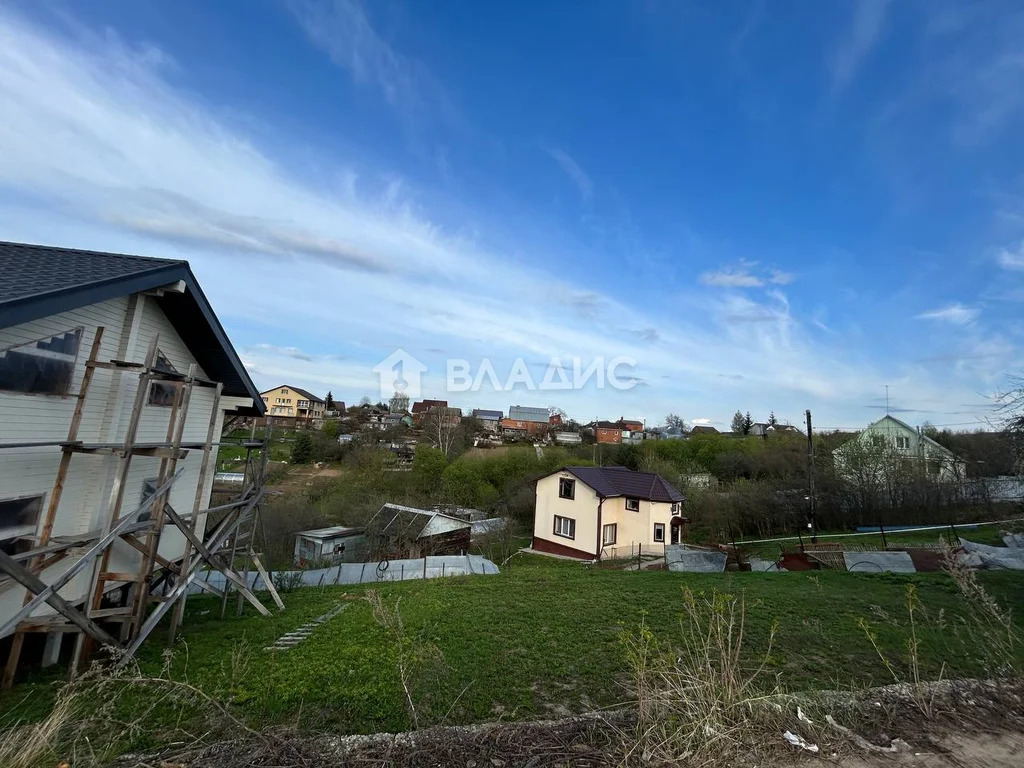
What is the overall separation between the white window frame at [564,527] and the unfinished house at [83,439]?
1687 centimetres

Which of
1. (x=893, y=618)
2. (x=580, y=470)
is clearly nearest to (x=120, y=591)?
(x=893, y=618)

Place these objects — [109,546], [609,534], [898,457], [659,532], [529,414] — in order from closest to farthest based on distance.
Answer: [109,546] < [609,534] < [659,532] < [898,457] < [529,414]

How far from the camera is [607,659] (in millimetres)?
5242

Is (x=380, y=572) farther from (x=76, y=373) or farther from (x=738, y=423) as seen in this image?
(x=738, y=423)

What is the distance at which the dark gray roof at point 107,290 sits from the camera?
4.41m

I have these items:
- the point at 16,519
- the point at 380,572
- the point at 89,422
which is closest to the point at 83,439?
the point at 89,422

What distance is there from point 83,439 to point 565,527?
1920cm

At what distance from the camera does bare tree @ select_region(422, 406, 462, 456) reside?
35.1 meters

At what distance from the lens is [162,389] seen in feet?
24.8

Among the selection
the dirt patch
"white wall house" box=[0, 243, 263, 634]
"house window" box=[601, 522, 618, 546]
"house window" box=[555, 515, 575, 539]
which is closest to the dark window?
"house window" box=[601, 522, 618, 546]

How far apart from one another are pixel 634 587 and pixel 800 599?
2.95 m

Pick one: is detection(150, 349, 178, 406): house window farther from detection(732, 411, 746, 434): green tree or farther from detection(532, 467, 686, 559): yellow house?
detection(732, 411, 746, 434): green tree

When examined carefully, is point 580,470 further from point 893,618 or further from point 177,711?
point 177,711

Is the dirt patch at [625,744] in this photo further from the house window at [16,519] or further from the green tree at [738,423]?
the green tree at [738,423]
